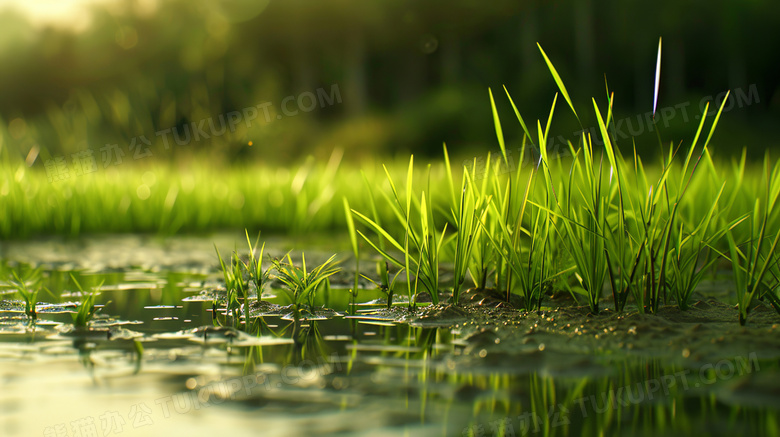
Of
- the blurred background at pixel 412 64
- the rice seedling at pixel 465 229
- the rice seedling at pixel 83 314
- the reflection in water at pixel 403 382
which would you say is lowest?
the reflection in water at pixel 403 382

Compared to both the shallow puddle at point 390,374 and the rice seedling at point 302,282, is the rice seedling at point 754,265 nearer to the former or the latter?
the shallow puddle at point 390,374

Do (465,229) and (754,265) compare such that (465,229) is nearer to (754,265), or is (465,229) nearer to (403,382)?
(754,265)

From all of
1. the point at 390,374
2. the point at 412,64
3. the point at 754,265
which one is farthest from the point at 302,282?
the point at 412,64

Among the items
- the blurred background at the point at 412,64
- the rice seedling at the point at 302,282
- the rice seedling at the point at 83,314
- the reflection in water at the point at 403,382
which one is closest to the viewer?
the reflection in water at the point at 403,382

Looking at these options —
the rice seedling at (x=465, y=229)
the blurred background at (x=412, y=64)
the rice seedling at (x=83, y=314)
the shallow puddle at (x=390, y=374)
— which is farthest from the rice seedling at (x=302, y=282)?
the blurred background at (x=412, y=64)

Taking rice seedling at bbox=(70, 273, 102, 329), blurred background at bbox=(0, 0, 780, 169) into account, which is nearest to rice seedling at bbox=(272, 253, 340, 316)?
rice seedling at bbox=(70, 273, 102, 329)

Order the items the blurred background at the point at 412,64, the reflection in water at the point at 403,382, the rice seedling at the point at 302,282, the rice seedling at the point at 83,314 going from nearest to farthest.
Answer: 1. the reflection in water at the point at 403,382
2. the rice seedling at the point at 83,314
3. the rice seedling at the point at 302,282
4. the blurred background at the point at 412,64
